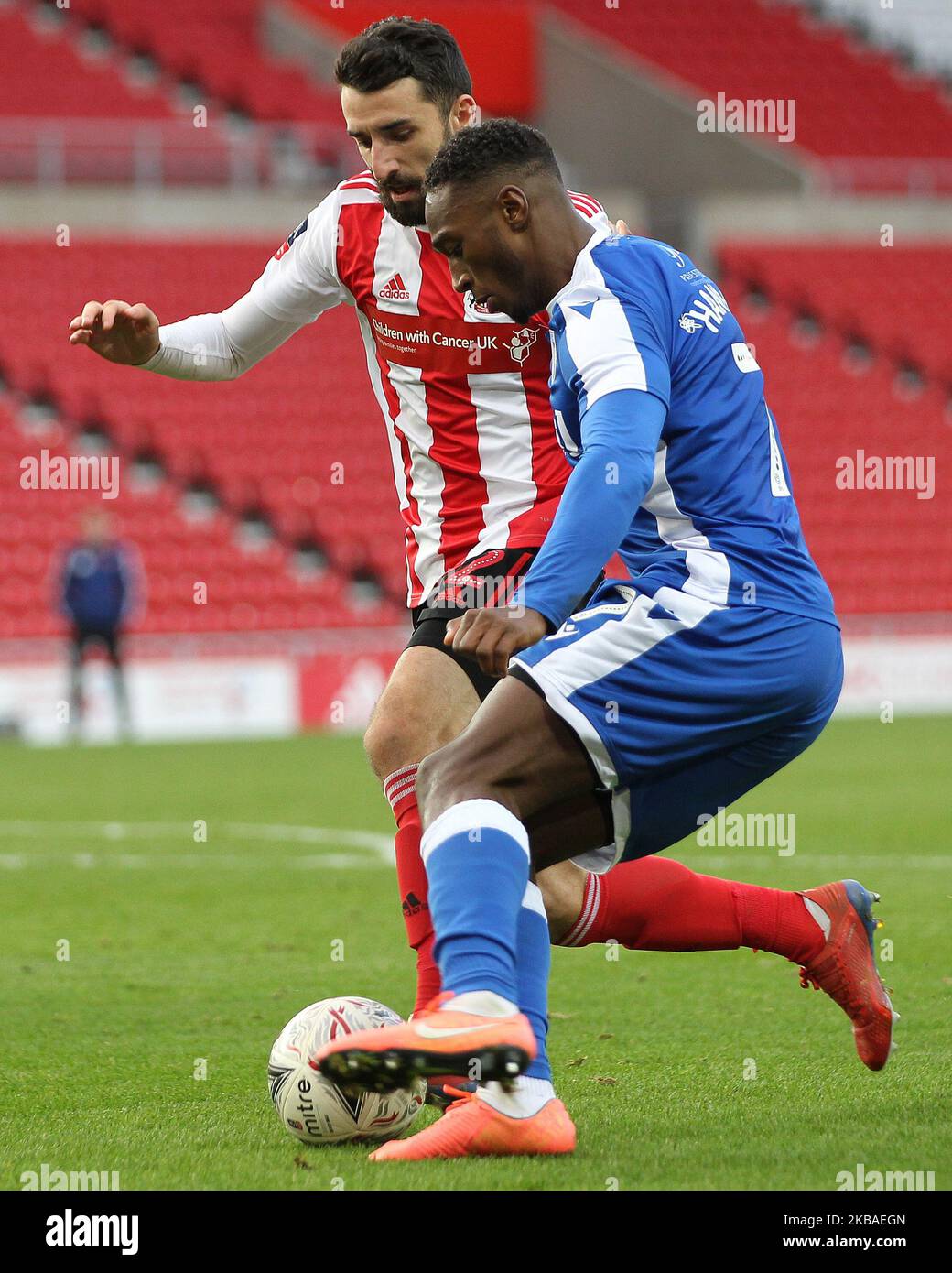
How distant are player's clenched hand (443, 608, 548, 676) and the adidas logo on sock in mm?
1536

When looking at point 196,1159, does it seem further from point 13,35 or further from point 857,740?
point 13,35

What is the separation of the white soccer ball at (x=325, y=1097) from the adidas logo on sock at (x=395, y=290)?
170 cm

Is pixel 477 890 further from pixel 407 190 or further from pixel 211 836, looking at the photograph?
pixel 211 836

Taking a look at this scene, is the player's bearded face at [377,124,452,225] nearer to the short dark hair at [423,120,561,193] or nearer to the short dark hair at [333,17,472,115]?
the short dark hair at [333,17,472,115]

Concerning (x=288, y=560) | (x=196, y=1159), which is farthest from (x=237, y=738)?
(x=196, y=1159)

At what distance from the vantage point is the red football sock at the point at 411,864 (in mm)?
4230

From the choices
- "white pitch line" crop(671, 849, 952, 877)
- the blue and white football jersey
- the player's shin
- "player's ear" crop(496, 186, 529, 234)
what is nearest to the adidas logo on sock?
the blue and white football jersey

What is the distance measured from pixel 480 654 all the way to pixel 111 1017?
2.66m

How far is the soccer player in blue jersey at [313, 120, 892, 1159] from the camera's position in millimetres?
3293

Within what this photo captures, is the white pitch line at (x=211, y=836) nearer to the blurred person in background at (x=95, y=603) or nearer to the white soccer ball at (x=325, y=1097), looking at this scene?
the white soccer ball at (x=325, y=1097)

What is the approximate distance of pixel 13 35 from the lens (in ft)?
83.5

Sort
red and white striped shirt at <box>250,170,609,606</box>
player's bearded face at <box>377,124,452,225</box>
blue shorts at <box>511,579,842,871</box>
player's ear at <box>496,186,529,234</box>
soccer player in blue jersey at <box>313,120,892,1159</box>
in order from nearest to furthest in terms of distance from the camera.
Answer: soccer player in blue jersey at <box>313,120,892,1159</box>, blue shorts at <box>511,579,842,871</box>, player's ear at <box>496,186,529,234</box>, player's bearded face at <box>377,124,452,225</box>, red and white striped shirt at <box>250,170,609,606</box>

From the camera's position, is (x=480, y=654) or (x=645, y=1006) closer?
(x=480, y=654)

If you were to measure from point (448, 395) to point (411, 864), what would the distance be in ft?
3.74
